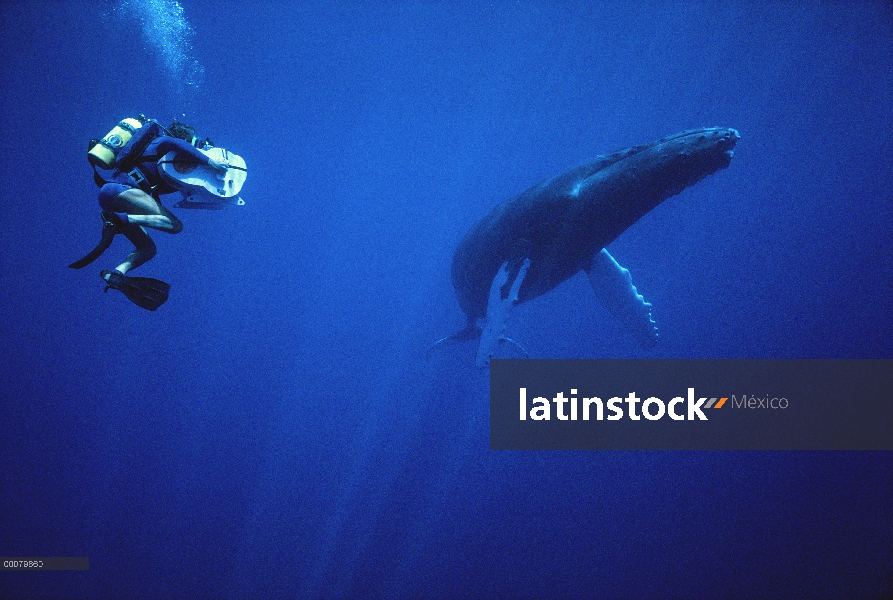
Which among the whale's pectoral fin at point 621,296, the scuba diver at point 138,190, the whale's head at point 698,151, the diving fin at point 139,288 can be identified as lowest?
the diving fin at point 139,288

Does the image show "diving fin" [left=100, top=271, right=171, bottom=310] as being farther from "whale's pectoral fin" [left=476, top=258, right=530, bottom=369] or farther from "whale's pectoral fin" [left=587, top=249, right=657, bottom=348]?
"whale's pectoral fin" [left=587, top=249, right=657, bottom=348]

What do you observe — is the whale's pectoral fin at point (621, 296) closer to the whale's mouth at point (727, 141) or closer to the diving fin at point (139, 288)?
the whale's mouth at point (727, 141)

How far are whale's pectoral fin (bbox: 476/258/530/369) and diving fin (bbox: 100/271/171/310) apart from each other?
4.15 meters

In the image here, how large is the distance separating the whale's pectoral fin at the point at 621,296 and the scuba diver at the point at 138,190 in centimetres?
591

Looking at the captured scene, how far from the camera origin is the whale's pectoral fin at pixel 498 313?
6.33 m

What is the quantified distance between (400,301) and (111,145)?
2499 cm

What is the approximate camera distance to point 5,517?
14.8 m

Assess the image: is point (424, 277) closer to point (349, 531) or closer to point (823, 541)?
point (349, 531)

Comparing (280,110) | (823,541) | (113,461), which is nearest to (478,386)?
(823,541)

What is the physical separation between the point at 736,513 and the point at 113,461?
24.2m

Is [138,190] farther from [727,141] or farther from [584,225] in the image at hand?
[727,141]

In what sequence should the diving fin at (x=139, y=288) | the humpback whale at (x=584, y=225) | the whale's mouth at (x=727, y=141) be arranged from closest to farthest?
the diving fin at (x=139, y=288) → the whale's mouth at (x=727, y=141) → the humpback whale at (x=584, y=225)
